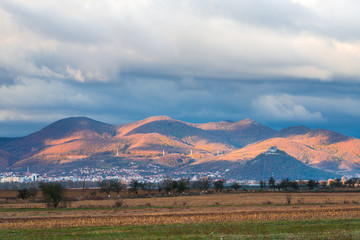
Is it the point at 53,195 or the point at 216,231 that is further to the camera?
the point at 53,195

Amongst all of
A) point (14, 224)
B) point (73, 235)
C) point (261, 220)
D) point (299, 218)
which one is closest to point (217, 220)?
point (261, 220)

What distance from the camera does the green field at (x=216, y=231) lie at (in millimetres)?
39369

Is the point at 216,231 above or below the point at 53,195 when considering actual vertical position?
below

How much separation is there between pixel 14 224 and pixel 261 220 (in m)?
27.8

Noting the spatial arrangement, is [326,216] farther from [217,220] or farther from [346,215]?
[217,220]

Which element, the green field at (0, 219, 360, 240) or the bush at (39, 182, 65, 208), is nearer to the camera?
the green field at (0, 219, 360, 240)

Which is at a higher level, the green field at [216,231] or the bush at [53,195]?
the bush at [53,195]

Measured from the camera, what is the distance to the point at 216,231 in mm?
43625

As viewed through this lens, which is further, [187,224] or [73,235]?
[187,224]

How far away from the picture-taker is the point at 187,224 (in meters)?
50.4

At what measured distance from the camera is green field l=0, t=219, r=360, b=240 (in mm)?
39369

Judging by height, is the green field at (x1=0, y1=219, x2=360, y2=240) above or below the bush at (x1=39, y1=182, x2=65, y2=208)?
below

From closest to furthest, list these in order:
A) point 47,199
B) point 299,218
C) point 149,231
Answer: point 149,231 < point 299,218 < point 47,199

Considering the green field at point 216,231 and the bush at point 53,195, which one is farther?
the bush at point 53,195
